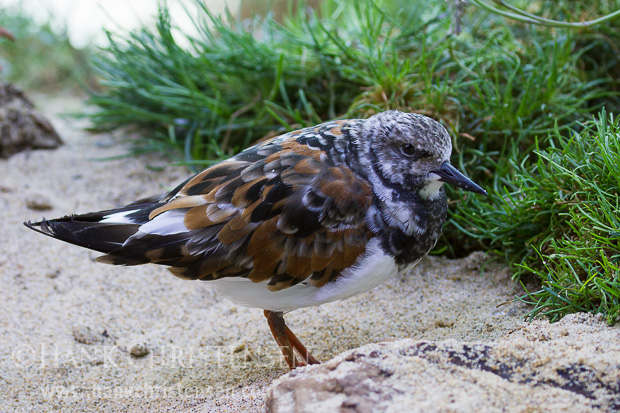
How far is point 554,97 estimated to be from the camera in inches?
139

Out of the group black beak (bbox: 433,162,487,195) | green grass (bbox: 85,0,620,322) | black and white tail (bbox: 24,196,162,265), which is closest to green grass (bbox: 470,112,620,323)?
green grass (bbox: 85,0,620,322)

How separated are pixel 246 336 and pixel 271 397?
1.14 meters

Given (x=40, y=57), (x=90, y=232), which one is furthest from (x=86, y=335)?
(x=40, y=57)

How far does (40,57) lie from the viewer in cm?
601

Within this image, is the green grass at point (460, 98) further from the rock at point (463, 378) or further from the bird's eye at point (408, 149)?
the bird's eye at point (408, 149)

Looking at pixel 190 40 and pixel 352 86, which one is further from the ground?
pixel 190 40

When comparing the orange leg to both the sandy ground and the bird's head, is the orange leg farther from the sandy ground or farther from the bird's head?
the bird's head

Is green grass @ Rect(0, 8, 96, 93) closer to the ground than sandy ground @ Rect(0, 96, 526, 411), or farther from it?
farther from it

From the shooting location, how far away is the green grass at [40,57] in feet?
19.3

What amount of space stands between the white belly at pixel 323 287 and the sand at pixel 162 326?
30 cm

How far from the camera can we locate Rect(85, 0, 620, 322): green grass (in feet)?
8.89

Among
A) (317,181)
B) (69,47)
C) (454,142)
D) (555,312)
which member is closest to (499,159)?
(454,142)

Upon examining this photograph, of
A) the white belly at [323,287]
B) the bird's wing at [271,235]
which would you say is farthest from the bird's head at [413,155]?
the white belly at [323,287]

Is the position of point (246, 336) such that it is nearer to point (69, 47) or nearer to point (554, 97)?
point (554, 97)
